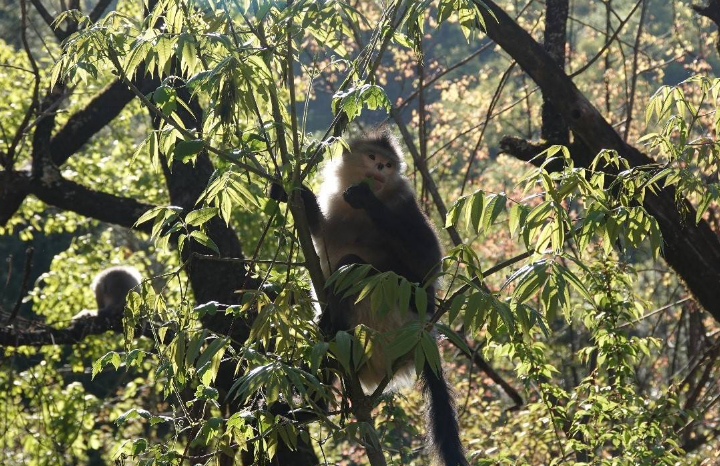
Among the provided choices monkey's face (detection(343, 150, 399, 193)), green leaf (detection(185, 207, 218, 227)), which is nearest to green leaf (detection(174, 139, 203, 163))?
green leaf (detection(185, 207, 218, 227))

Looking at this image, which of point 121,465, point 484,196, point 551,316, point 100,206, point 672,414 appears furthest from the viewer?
point 100,206

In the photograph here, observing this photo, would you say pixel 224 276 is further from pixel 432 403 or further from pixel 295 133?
pixel 295 133

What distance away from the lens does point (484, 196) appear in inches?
83.8

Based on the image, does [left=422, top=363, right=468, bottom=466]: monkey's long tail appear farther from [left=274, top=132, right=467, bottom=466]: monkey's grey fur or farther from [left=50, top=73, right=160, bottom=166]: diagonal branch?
[left=50, top=73, right=160, bottom=166]: diagonal branch

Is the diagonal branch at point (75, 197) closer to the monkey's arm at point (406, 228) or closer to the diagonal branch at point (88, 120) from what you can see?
the diagonal branch at point (88, 120)

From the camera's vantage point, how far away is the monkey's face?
432 cm

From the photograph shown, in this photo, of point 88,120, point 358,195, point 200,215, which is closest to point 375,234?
point 358,195

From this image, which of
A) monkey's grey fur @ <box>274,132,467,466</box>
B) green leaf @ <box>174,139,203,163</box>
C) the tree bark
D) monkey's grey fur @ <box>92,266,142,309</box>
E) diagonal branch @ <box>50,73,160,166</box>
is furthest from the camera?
monkey's grey fur @ <box>92,266,142,309</box>

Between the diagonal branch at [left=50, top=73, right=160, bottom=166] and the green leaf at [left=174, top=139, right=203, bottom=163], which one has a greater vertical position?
the diagonal branch at [left=50, top=73, right=160, bottom=166]

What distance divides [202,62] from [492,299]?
1262 millimetres

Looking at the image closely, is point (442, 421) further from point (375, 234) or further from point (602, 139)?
point (602, 139)

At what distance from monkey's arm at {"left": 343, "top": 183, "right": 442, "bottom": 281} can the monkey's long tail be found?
52cm

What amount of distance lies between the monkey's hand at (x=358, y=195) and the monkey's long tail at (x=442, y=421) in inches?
30.1

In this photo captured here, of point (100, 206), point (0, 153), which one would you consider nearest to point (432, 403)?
point (100, 206)
